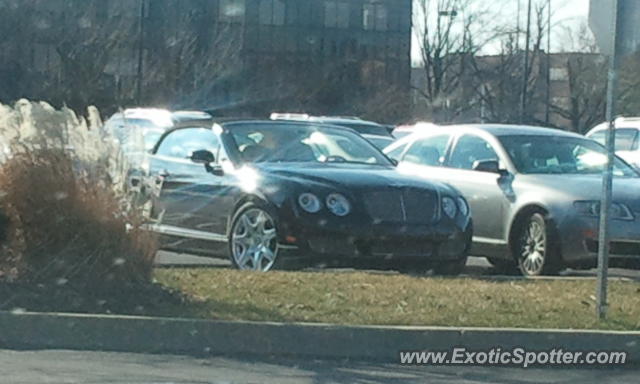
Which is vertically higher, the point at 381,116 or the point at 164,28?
the point at 164,28

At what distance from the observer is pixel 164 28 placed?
2346 inches

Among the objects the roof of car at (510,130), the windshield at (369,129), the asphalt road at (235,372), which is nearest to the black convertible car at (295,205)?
the roof of car at (510,130)

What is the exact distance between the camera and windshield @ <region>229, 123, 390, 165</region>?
39.0ft

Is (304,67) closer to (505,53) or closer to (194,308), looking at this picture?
(505,53)

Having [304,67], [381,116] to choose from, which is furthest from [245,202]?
[304,67]

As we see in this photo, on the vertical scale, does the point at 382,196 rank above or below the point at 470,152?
below

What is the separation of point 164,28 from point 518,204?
48897mm

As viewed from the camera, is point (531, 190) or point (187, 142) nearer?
point (531, 190)

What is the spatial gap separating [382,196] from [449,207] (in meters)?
0.68

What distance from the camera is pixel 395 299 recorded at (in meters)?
9.20

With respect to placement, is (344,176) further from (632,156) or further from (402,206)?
(632,156)

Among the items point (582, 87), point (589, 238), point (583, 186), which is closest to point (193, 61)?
point (582, 87)

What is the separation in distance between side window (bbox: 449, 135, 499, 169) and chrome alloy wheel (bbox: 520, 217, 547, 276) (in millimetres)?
1113

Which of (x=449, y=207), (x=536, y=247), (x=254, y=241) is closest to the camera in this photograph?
(x=254, y=241)
